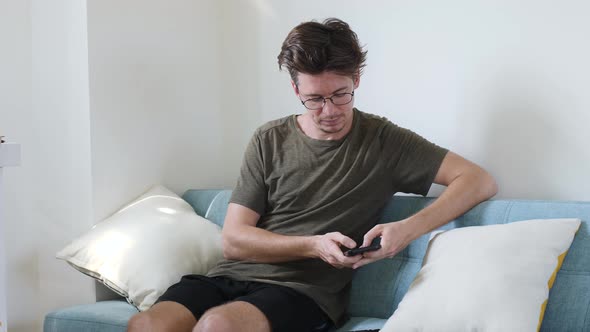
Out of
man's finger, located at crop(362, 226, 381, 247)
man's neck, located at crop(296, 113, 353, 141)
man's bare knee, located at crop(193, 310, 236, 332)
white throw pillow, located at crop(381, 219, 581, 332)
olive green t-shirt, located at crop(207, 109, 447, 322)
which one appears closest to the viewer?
white throw pillow, located at crop(381, 219, 581, 332)

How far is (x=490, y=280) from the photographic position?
1.92 m

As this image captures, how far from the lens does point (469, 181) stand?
227 centimetres

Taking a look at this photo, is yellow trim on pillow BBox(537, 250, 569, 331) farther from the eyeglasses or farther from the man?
the eyeglasses

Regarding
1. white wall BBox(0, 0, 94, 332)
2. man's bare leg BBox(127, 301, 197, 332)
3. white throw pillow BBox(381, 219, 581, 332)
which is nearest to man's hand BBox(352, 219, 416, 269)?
white throw pillow BBox(381, 219, 581, 332)

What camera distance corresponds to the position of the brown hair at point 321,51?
230 centimetres

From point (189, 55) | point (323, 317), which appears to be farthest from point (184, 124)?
point (323, 317)

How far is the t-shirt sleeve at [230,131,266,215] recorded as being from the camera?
245 centimetres

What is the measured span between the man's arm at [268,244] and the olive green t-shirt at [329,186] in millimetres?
31

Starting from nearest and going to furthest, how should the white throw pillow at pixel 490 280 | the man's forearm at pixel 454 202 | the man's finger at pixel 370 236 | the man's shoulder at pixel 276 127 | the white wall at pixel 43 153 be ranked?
the white throw pillow at pixel 490 280 < the man's finger at pixel 370 236 < the man's forearm at pixel 454 202 < the man's shoulder at pixel 276 127 < the white wall at pixel 43 153

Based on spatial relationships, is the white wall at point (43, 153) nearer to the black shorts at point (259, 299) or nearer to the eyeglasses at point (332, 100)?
the black shorts at point (259, 299)

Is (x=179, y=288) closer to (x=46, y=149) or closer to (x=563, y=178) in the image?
(x=46, y=149)

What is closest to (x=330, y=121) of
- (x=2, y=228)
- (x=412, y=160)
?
(x=412, y=160)

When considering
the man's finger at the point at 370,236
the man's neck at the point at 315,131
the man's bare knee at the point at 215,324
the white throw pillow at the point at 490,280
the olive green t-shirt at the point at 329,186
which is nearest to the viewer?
the white throw pillow at the point at 490,280

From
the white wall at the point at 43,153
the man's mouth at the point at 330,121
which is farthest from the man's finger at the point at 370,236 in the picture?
the white wall at the point at 43,153
